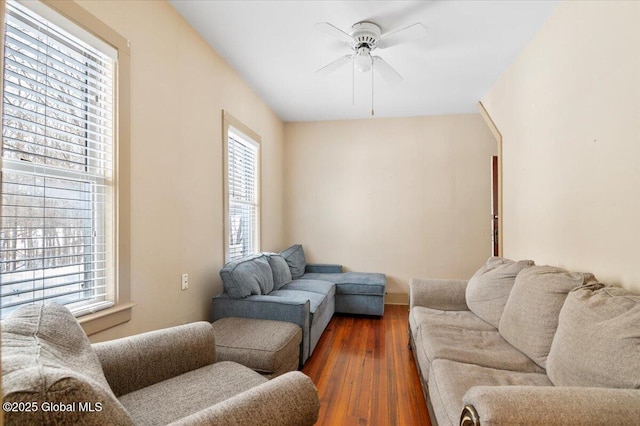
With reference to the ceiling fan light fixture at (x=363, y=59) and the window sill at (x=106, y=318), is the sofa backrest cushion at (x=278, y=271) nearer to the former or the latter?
the window sill at (x=106, y=318)

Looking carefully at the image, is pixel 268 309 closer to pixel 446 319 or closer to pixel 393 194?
pixel 446 319

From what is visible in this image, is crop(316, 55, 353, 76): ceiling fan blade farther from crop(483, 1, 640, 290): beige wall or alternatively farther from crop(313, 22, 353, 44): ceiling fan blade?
crop(483, 1, 640, 290): beige wall

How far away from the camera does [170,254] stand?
2.29 meters

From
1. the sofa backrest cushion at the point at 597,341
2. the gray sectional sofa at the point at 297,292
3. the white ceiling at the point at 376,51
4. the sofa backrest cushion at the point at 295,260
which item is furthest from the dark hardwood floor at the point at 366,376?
the white ceiling at the point at 376,51

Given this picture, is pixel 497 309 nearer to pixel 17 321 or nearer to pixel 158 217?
pixel 158 217

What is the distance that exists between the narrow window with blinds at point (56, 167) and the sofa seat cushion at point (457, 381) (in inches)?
69.2

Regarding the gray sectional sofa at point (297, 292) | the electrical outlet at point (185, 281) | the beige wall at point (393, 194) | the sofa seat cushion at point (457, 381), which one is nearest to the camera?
the sofa seat cushion at point (457, 381)

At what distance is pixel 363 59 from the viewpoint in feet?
8.84

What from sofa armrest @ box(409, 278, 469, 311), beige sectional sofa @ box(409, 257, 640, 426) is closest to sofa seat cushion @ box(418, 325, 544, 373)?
beige sectional sofa @ box(409, 257, 640, 426)

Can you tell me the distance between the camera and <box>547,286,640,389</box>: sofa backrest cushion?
122 cm

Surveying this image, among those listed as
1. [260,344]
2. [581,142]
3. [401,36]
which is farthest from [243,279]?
[581,142]

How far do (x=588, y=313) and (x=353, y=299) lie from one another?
273 centimetres

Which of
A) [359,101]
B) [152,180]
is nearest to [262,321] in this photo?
[152,180]

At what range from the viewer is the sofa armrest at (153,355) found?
1426 millimetres
